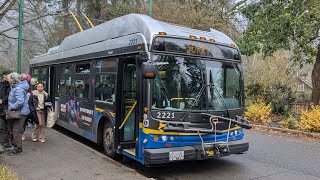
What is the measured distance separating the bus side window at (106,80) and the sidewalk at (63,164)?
133 cm

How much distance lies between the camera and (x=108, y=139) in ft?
27.0

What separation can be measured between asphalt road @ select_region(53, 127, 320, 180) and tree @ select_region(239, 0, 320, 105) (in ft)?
18.1

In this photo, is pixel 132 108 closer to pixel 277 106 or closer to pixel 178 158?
pixel 178 158

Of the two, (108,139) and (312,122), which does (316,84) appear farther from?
(108,139)

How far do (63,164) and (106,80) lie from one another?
7.11ft

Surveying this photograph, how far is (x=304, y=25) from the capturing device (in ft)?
44.8

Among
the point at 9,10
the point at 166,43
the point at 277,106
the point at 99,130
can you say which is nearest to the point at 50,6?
the point at 9,10

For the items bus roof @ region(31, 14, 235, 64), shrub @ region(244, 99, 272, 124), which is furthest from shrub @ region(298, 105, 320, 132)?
bus roof @ region(31, 14, 235, 64)

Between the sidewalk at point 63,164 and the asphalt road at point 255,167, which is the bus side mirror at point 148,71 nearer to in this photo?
the sidewalk at point 63,164

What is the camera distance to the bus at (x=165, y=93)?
6477 millimetres

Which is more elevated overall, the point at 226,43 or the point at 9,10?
the point at 9,10

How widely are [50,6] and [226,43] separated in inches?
852

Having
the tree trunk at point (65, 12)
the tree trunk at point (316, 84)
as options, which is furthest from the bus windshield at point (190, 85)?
the tree trunk at point (65, 12)

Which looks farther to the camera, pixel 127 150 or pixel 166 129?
pixel 127 150
